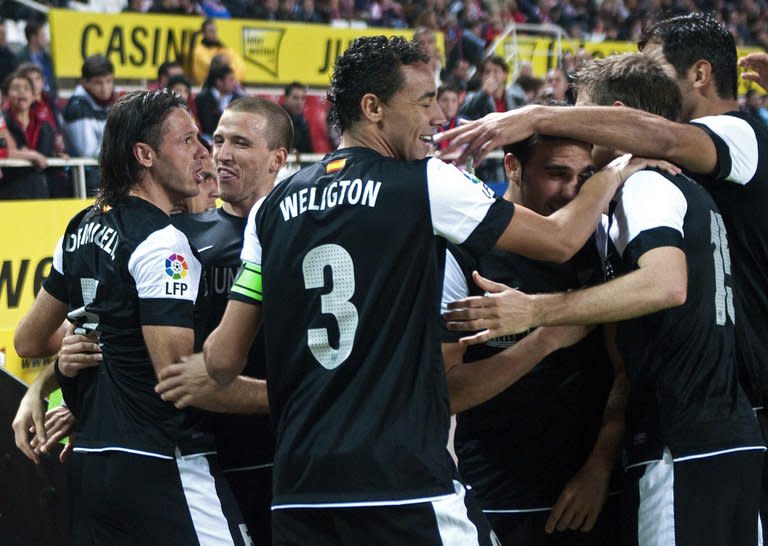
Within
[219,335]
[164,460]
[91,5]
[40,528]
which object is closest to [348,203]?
[219,335]

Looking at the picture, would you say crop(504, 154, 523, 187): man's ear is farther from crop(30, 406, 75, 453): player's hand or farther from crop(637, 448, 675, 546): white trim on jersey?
crop(30, 406, 75, 453): player's hand

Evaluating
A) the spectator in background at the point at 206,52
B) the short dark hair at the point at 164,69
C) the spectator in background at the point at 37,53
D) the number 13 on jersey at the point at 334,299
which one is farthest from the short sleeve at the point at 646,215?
the spectator in background at the point at 206,52

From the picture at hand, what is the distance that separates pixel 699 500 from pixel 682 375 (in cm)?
38

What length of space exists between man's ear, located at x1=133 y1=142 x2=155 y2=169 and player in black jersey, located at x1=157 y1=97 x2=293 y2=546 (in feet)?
1.58

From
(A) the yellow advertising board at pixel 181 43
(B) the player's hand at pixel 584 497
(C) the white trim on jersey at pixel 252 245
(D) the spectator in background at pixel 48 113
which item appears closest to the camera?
(C) the white trim on jersey at pixel 252 245

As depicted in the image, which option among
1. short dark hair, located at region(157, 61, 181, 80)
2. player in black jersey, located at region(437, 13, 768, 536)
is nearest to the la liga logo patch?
player in black jersey, located at region(437, 13, 768, 536)

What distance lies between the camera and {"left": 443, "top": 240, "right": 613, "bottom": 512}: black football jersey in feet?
12.4

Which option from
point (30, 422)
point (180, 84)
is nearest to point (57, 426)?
point (30, 422)

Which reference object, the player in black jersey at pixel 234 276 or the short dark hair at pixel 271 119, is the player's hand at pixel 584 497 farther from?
the short dark hair at pixel 271 119

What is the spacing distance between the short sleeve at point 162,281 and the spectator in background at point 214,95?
9.16 metres

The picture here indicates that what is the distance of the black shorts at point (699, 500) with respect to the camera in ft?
11.1

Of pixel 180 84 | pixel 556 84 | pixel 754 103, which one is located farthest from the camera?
pixel 754 103

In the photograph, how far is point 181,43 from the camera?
13.6 m

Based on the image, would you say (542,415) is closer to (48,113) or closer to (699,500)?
(699,500)
